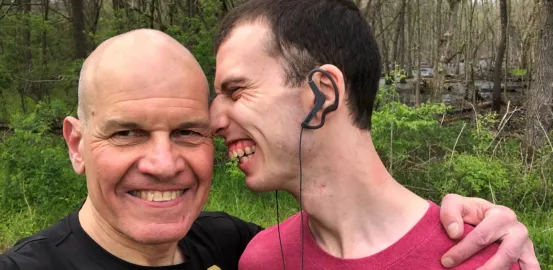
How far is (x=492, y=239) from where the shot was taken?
1.76 metres

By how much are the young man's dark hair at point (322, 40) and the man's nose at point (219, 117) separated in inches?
9.3

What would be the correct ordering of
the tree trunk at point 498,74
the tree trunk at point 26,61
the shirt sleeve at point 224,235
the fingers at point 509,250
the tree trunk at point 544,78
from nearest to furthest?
the fingers at point 509,250
the shirt sleeve at point 224,235
the tree trunk at point 544,78
the tree trunk at point 26,61
the tree trunk at point 498,74

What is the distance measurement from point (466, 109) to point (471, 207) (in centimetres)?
1577

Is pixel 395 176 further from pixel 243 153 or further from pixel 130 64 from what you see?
pixel 130 64

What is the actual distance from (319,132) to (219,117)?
37cm

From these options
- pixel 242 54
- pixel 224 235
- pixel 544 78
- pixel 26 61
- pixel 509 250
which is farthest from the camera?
pixel 26 61

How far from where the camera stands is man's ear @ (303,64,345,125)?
188cm

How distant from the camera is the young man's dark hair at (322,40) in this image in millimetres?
1923

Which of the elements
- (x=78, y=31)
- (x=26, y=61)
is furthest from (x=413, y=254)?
(x=26, y=61)

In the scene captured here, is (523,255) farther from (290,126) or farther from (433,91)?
(433,91)

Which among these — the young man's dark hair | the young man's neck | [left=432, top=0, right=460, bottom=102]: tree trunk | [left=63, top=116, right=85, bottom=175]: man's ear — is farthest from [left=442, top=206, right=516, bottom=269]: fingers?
[left=432, top=0, right=460, bottom=102]: tree trunk

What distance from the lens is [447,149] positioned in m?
6.70

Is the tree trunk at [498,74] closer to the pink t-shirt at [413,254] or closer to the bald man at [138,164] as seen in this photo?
the pink t-shirt at [413,254]

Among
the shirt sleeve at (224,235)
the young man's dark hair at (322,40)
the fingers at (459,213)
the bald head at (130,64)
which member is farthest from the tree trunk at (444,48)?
the bald head at (130,64)
